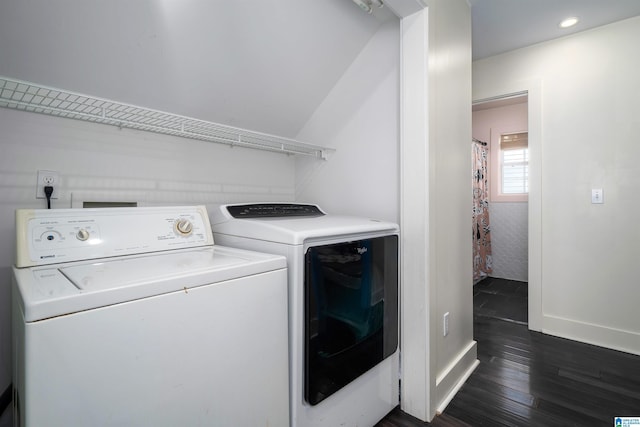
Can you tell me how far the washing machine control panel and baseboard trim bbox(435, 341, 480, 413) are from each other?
1402 millimetres

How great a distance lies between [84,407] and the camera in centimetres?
62

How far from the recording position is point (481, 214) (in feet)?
13.1

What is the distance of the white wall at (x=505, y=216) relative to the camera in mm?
3986

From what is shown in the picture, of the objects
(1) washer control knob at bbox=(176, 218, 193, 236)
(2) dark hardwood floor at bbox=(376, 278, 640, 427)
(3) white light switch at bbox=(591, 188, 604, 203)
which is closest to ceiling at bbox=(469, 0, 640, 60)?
(3) white light switch at bbox=(591, 188, 604, 203)

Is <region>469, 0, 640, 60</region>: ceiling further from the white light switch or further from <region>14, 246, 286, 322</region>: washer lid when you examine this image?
<region>14, 246, 286, 322</region>: washer lid

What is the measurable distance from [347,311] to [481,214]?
343cm

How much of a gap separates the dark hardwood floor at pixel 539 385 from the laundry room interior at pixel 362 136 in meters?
0.11

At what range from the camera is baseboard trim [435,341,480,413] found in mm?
1577

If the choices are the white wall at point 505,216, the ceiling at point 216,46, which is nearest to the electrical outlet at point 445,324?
the ceiling at point 216,46

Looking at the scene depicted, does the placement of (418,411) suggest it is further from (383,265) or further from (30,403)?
(30,403)

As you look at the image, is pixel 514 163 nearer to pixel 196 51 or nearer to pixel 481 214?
pixel 481 214

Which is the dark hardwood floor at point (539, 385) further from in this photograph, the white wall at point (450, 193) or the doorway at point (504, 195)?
the doorway at point (504, 195)

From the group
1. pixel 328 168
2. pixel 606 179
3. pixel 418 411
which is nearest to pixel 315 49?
pixel 328 168

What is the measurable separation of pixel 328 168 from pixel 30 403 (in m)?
1.70
